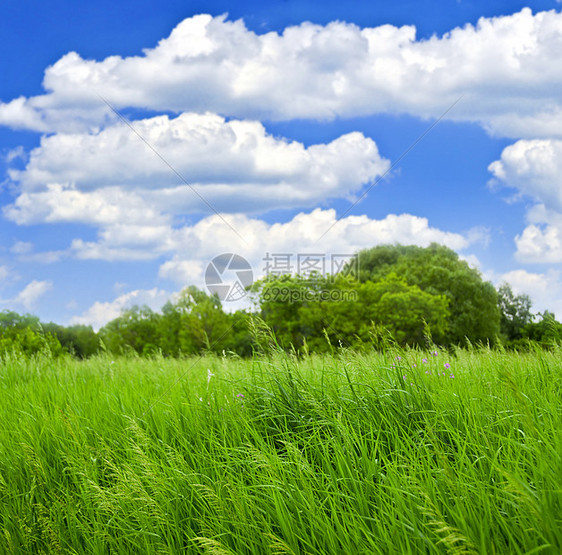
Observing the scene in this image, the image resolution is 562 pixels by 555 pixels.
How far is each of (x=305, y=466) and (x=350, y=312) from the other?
30334 mm

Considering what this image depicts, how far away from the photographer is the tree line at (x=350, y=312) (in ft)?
103

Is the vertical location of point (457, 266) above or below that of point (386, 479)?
above

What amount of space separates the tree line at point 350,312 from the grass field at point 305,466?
21649mm

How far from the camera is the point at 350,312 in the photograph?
32.9 metres

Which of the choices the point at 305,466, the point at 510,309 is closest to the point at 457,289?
the point at 510,309

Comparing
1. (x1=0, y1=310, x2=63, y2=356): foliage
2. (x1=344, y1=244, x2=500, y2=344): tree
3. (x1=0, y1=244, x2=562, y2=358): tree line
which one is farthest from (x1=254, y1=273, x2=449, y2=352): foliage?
(x1=0, y1=310, x2=63, y2=356): foliage

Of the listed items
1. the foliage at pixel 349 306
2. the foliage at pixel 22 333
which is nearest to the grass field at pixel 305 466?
the foliage at pixel 22 333

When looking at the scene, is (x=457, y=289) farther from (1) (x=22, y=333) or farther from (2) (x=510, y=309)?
(1) (x=22, y=333)

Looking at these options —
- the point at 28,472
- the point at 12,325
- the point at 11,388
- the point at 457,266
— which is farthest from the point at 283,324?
the point at 28,472

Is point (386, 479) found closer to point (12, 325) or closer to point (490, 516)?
point (490, 516)

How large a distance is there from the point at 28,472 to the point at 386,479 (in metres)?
3.08

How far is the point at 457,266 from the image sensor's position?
3906cm

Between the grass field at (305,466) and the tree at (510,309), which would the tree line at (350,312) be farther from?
the grass field at (305,466)

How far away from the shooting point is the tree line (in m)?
31.4
